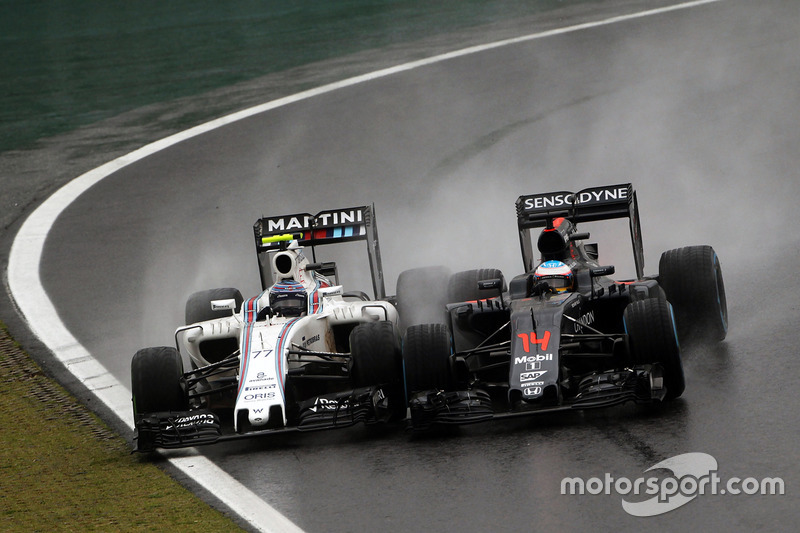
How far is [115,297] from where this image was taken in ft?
64.4

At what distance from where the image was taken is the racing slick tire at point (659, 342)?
41.7 ft

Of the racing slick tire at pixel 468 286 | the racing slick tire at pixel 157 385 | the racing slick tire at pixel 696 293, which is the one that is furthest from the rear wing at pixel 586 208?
the racing slick tire at pixel 157 385

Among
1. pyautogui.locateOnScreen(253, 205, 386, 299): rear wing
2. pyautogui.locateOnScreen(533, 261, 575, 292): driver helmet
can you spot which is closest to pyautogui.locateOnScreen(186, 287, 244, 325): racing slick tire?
pyautogui.locateOnScreen(253, 205, 386, 299): rear wing

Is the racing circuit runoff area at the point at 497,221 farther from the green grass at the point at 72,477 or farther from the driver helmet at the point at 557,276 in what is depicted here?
the driver helmet at the point at 557,276

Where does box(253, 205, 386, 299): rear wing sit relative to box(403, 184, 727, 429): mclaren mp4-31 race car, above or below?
above

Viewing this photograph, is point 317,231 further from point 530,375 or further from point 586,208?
point 530,375

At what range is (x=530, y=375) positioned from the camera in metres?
12.6

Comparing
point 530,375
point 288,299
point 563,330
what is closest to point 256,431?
point 288,299

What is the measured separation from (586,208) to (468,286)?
5.53ft

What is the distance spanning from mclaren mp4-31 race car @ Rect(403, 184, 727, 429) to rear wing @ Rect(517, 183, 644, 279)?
13mm

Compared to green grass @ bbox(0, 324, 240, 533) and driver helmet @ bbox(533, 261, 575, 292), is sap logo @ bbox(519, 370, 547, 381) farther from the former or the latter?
green grass @ bbox(0, 324, 240, 533)

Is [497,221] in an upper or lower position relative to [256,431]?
upper

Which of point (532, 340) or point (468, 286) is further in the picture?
point (468, 286)

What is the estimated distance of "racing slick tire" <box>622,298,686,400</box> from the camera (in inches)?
500
